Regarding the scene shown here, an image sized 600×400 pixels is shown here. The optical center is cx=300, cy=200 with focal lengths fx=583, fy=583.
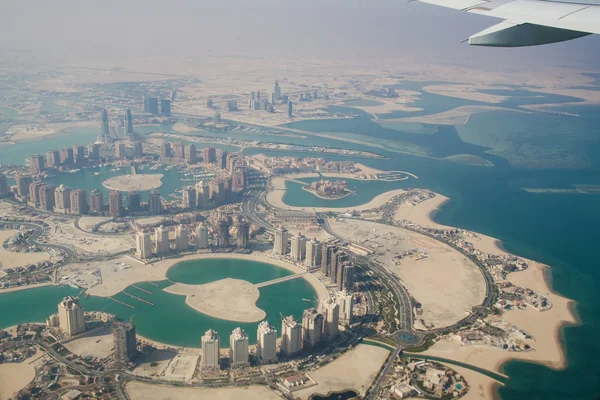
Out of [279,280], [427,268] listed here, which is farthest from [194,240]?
[427,268]

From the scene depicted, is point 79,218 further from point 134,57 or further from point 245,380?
point 134,57

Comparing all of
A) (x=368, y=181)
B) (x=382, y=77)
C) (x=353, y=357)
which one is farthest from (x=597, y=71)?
(x=353, y=357)

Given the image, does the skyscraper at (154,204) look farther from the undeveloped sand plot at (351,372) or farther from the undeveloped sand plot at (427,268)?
the undeveloped sand plot at (351,372)

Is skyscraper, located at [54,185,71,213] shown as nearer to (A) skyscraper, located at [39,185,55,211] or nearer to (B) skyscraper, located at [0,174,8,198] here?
(A) skyscraper, located at [39,185,55,211]

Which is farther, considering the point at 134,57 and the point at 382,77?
the point at 134,57

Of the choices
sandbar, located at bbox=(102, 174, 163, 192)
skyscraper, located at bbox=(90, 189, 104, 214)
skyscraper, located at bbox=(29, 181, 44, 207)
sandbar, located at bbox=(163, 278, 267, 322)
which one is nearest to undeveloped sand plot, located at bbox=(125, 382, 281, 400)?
sandbar, located at bbox=(163, 278, 267, 322)

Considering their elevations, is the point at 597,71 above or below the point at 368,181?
above

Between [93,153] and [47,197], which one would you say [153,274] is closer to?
[47,197]
